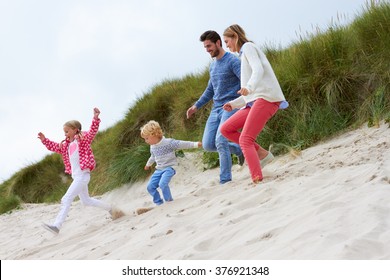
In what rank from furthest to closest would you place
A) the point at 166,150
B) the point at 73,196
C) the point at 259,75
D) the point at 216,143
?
1. the point at 73,196
2. the point at 166,150
3. the point at 216,143
4. the point at 259,75

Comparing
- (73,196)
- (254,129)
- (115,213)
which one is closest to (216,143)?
(254,129)

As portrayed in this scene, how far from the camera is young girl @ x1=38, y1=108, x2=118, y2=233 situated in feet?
21.5

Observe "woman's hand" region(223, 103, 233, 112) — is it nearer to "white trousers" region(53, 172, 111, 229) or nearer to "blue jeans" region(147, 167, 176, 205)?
"blue jeans" region(147, 167, 176, 205)

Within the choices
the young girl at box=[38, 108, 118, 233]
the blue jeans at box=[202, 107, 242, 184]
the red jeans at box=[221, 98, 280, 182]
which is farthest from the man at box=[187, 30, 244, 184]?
the young girl at box=[38, 108, 118, 233]

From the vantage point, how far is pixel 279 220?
388 cm

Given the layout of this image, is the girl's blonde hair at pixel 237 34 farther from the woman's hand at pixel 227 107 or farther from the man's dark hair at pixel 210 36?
the woman's hand at pixel 227 107

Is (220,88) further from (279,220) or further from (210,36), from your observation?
(279,220)

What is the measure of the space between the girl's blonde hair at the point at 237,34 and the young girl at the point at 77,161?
1758mm

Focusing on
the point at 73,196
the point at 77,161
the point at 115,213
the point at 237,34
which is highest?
the point at 237,34

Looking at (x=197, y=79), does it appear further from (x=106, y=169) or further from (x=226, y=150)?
(x=226, y=150)

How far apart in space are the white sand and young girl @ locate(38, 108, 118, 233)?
0.36 meters

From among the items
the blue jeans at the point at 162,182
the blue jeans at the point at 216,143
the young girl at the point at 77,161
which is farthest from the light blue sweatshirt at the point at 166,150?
the young girl at the point at 77,161

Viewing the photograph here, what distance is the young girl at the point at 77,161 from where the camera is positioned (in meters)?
6.55

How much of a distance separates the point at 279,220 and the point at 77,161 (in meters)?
3.34
